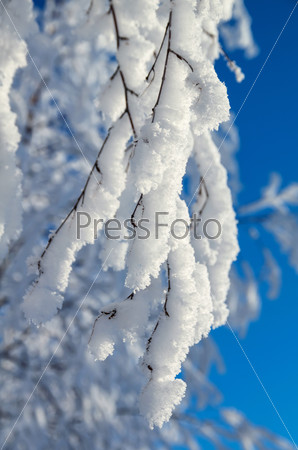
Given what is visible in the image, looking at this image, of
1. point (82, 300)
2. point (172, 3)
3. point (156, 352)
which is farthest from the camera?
point (82, 300)

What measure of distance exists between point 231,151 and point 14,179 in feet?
8.37

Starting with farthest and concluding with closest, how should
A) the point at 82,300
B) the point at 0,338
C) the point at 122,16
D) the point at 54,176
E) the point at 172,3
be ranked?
1. the point at 54,176
2. the point at 82,300
3. the point at 0,338
4. the point at 122,16
5. the point at 172,3

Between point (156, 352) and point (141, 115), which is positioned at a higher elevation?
point (141, 115)

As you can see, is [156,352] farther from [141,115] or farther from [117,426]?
[117,426]

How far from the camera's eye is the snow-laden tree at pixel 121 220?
1021 mm

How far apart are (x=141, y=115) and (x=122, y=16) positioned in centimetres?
39

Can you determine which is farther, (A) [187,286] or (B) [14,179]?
(B) [14,179]

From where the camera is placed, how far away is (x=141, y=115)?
121 cm

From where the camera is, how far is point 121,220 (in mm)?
1396

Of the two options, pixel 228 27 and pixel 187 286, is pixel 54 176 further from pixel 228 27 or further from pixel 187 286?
pixel 187 286

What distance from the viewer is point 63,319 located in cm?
337

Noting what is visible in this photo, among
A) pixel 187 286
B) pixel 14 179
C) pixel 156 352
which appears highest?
pixel 14 179

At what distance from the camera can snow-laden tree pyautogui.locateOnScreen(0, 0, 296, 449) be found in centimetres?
102

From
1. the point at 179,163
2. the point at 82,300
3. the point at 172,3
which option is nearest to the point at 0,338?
the point at 82,300
